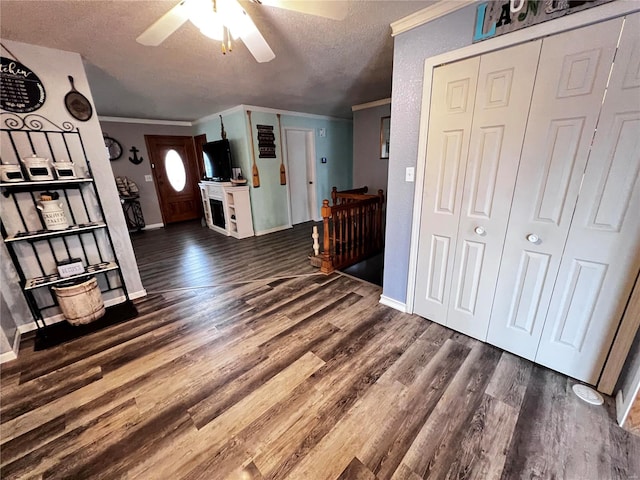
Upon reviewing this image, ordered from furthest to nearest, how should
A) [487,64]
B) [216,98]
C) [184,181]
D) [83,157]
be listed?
[184,181], [216,98], [83,157], [487,64]

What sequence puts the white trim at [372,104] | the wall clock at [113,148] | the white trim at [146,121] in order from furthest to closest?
the wall clock at [113,148] < the white trim at [146,121] < the white trim at [372,104]

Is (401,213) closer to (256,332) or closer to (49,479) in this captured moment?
(256,332)

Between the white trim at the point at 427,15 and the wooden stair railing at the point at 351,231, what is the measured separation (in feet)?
5.43

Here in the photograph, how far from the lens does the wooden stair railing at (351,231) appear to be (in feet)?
10.3

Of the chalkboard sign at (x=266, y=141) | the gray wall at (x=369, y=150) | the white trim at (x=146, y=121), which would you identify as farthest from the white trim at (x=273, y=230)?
the white trim at (x=146, y=121)

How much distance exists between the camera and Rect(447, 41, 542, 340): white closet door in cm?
149

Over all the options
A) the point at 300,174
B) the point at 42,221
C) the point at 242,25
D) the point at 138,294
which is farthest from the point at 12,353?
the point at 300,174

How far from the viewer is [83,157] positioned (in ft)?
7.39

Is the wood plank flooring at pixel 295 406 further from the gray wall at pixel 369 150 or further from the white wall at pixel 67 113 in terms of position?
the gray wall at pixel 369 150

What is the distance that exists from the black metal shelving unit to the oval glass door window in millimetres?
3967

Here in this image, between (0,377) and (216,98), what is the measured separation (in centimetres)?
369

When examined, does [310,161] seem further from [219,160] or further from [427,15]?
[427,15]

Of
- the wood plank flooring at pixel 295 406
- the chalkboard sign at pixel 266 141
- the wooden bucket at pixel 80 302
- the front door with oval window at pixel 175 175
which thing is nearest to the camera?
the wood plank flooring at pixel 295 406

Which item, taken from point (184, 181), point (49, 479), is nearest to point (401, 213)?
point (49, 479)
